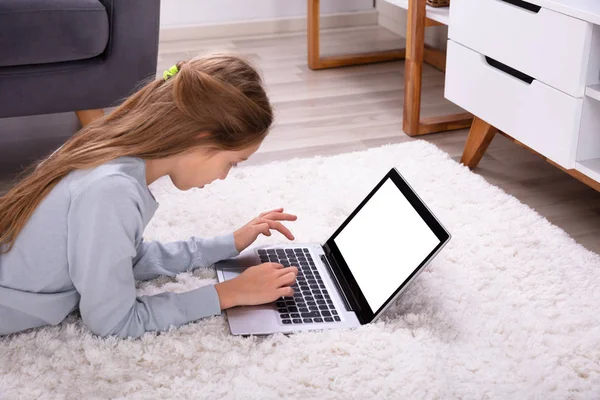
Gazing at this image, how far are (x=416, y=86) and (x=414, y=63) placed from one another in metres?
0.07

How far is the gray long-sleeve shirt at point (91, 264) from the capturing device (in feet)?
3.62

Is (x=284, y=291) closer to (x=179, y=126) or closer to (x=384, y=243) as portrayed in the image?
(x=384, y=243)

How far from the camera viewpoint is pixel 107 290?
1129mm

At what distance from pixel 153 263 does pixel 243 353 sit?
0.31 meters

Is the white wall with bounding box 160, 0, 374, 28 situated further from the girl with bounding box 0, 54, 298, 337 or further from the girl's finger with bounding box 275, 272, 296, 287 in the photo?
the girl's finger with bounding box 275, 272, 296, 287

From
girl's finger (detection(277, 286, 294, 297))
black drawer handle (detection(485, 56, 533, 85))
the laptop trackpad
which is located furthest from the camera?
black drawer handle (detection(485, 56, 533, 85))

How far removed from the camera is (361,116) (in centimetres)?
240

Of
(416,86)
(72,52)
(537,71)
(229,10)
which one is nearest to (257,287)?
(537,71)

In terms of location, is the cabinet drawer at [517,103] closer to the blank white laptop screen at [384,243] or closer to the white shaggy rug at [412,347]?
the white shaggy rug at [412,347]

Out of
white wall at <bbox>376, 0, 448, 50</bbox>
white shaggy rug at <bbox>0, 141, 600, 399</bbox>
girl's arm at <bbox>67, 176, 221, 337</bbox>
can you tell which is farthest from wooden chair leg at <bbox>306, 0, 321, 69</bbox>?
girl's arm at <bbox>67, 176, 221, 337</bbox>

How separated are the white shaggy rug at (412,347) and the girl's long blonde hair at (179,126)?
0.22 m

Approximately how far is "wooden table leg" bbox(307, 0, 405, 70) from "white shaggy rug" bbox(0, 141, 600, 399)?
134 centimetres

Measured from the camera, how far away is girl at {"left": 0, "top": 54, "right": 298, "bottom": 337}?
111 centimetres

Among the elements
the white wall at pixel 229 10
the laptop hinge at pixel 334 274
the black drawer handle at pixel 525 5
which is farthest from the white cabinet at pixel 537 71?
the white wall at pixel 229 10
